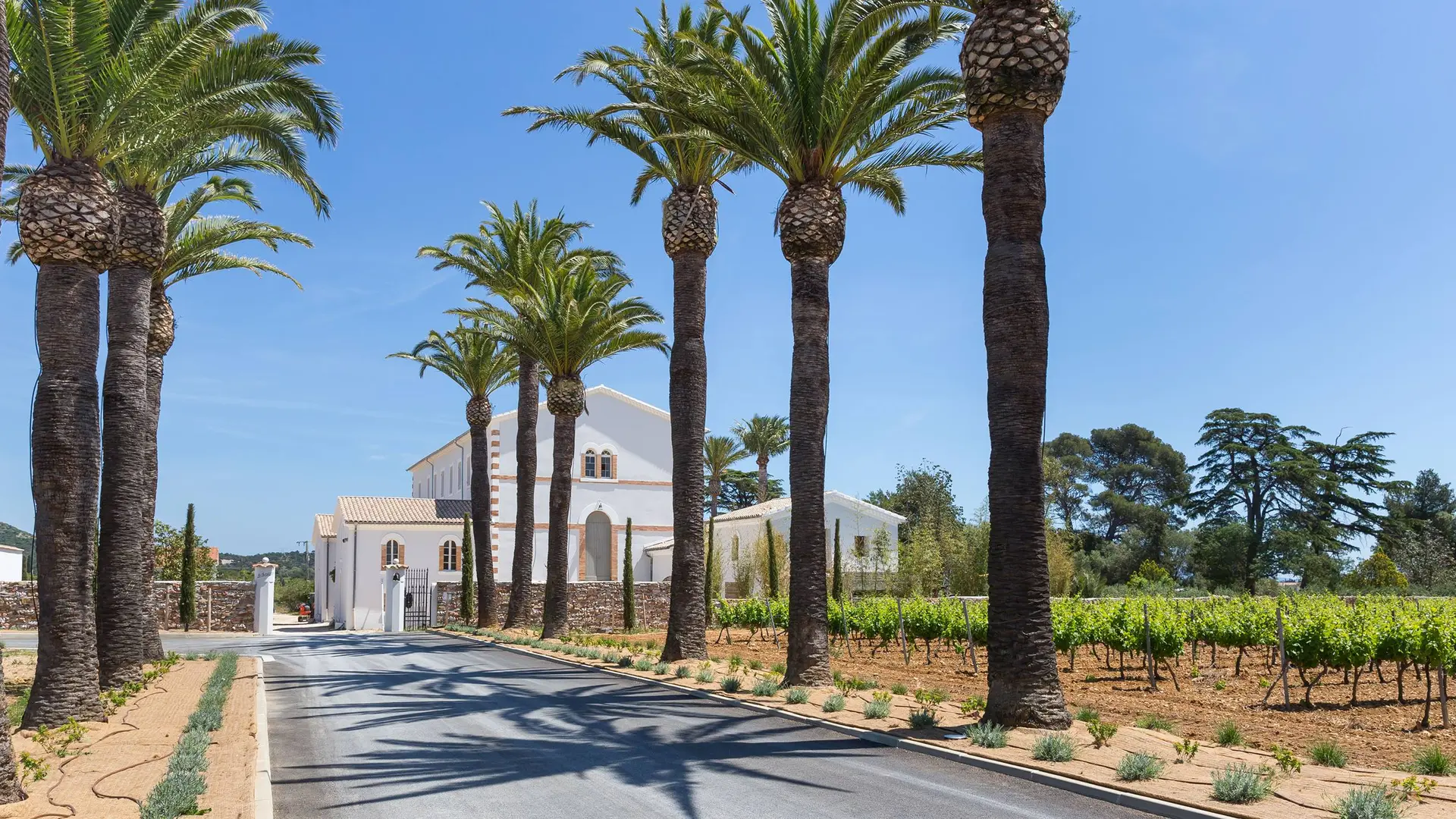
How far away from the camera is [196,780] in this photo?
867cm

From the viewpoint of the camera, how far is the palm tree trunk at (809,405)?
1645 cm

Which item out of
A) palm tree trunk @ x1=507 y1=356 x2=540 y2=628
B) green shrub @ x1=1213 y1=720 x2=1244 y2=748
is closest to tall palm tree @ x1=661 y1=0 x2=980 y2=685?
green shrub @ x1=1213 y1=720 x2=1244 y2=748

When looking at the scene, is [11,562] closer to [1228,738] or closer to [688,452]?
[688,452]

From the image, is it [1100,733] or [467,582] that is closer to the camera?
[1100,733]

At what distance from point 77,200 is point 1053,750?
11912 millimetres

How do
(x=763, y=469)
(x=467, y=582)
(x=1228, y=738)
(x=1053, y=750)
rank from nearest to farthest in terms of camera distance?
(x=1053, y=750), (x=1228, y=738), (x=467, y=582), (x=763, y=469)

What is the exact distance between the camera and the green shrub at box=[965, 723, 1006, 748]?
35.5 feet

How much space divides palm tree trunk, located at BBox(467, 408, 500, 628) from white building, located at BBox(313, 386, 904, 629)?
8.17 meters

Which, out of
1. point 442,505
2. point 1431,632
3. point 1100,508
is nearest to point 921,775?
point 1431,632

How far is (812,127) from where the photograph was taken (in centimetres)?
1659

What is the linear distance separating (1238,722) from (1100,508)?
74.9 m

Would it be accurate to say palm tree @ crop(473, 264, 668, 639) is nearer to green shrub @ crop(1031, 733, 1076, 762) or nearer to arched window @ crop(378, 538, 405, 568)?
arched window @ crop(378, 538, 405, 568)

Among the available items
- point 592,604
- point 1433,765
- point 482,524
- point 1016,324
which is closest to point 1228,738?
point 1433,765

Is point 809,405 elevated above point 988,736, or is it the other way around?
point 809,405
